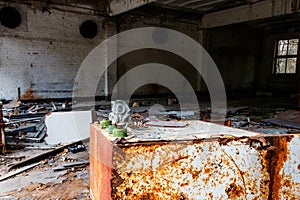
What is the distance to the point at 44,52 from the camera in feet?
23.2

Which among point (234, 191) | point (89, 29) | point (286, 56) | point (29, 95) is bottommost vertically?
point (234, 191)

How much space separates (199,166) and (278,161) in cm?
49

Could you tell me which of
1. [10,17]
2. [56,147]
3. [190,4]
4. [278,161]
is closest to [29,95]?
[10,17]

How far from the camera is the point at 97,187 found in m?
1.57

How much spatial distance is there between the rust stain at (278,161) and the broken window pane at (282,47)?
12506 millimetres

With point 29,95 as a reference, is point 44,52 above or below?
above

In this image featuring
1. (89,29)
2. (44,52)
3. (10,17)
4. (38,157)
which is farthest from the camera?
(89,29)

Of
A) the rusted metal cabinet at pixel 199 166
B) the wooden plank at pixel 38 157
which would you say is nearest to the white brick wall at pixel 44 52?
the wooden plank at pixel 38 157

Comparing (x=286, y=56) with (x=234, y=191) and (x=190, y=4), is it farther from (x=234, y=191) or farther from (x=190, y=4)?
(x=234, y=191)

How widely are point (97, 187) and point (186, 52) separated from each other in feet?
30.2

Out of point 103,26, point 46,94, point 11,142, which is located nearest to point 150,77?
point 103,26

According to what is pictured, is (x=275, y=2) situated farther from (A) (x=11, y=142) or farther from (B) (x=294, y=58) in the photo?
(A) (x=11, y=142)

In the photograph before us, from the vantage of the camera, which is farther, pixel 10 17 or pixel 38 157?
pixel 10 17

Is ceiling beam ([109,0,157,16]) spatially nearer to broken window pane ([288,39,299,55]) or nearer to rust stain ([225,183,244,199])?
rust stain ([225,183,244,199])
